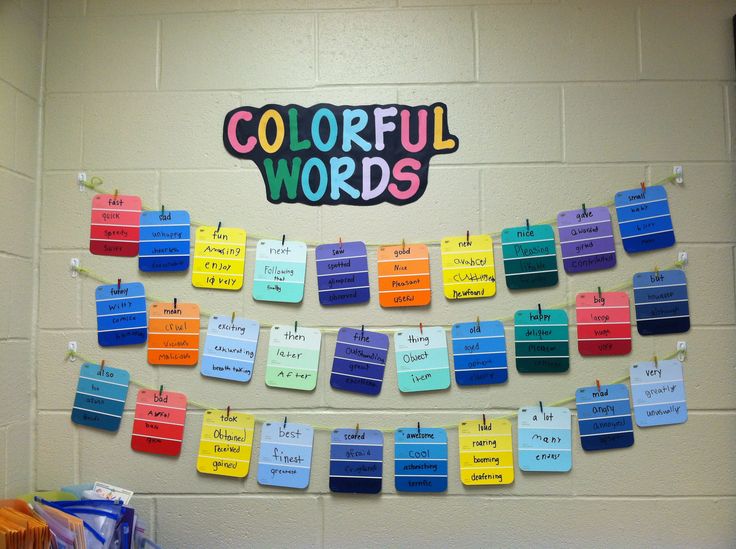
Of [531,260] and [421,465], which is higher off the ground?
[531,260]

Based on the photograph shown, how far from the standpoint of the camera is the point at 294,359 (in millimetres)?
1743

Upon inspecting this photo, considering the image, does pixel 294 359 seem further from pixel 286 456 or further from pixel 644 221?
pixel 644 221

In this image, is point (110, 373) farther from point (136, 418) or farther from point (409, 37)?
point (409, 37)

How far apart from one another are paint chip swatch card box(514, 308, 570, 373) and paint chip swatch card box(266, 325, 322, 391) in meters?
0.58

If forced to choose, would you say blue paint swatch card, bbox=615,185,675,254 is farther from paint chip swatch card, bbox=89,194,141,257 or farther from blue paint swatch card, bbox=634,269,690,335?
paint chip swatch card, bbox=89,194,141,257

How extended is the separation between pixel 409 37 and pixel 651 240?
0.93 metres

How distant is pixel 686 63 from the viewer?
1.78 m

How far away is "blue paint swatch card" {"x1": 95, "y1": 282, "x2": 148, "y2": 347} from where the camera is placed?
5.80 ft

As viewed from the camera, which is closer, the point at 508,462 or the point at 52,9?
the point at 508,462

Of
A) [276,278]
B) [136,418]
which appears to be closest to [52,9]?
[276,278]

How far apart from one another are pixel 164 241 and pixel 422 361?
2.75 feet

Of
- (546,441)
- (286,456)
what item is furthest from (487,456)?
(286,456)

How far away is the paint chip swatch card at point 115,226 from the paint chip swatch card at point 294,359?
52cm

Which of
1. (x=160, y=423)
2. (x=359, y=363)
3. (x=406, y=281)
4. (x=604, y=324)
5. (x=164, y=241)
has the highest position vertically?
(x=164, y=241)
